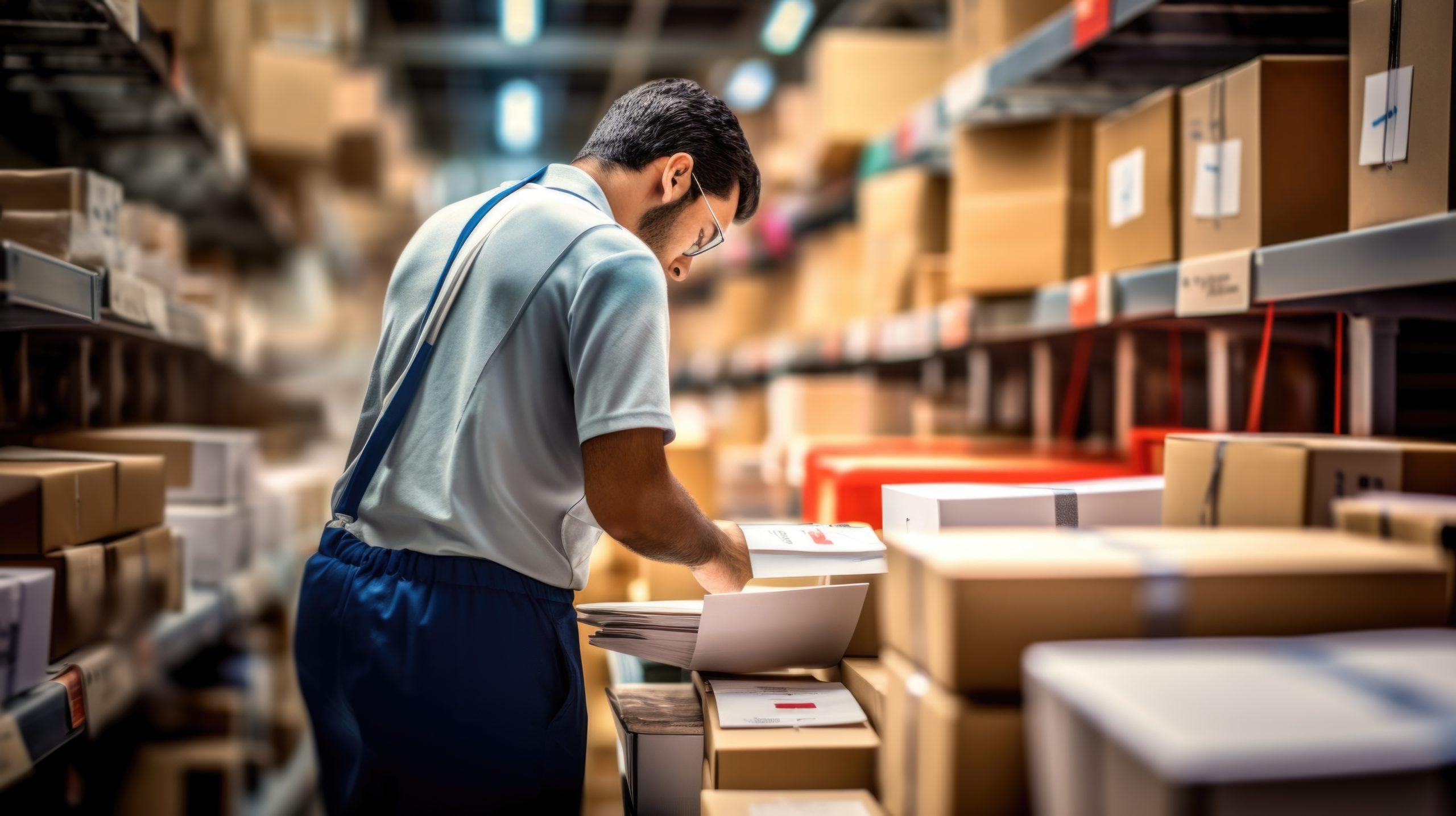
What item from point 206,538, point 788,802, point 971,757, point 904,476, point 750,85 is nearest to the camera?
point 971,757

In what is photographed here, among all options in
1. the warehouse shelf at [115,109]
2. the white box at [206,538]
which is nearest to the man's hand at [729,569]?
the warehouse shelf at [115,109]

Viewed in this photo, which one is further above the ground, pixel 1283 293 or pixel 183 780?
pixel 1283 293

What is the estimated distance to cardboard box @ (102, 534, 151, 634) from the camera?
4.86 ft

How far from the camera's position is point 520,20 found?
15.2 ft

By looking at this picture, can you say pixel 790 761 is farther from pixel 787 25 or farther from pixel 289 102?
pixel 787 25

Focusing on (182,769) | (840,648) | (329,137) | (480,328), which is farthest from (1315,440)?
(329,137)

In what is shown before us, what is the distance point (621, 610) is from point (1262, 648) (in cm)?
70

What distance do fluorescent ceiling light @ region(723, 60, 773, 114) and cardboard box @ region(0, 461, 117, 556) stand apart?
3721 mm

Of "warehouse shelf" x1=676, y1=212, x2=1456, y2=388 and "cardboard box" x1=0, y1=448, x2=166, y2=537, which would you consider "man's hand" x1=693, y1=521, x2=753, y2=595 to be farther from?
"cardboard box" x1=0, y1=448, x2=166, y2=537

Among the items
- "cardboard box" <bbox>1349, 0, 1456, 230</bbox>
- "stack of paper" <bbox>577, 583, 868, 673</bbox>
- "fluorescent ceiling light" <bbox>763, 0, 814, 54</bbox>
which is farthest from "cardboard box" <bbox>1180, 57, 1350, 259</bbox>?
"fluorescent ceiling light" <bbox>763, 0, 814, 54</bbox>

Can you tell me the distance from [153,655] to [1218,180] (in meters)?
1.84

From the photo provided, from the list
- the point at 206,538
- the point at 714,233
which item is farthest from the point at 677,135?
the point at 206,538

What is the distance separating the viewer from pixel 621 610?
117 centimetres

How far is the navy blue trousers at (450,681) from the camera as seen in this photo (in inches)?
43.8
